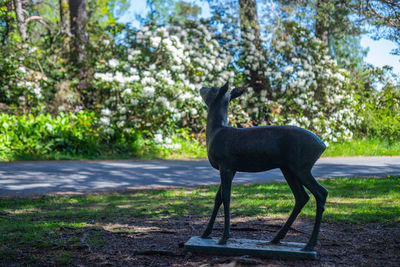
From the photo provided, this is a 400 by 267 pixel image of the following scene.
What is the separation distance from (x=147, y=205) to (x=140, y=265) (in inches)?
106

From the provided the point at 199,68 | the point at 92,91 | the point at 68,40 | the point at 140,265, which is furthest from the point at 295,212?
the point at 68,40

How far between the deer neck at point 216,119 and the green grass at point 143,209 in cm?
169

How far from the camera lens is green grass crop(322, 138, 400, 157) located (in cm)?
1433

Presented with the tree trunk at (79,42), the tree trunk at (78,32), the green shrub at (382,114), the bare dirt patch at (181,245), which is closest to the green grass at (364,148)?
the green shrub at (382,114)

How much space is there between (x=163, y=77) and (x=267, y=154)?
9839mm

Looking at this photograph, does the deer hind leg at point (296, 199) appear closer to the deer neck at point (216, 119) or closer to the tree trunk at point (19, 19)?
the deer neck at point (216, 119)

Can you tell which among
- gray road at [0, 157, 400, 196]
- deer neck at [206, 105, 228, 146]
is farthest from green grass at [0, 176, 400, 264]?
deer neck at [206, 105, 228, 146]

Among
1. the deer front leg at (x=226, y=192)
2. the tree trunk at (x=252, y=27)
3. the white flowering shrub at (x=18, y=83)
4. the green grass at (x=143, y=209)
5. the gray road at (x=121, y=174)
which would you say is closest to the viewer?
the deer front leg at (x=226, y=192)

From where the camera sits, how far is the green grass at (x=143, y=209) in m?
4.29

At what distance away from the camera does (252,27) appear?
16.6 m

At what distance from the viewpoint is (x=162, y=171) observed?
31.9 ft

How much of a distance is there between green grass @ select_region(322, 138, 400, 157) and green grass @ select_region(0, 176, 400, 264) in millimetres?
6645

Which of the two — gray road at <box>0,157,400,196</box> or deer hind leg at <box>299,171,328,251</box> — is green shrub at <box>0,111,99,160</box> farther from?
deer hind leg at <box>299,171,328,251</box>

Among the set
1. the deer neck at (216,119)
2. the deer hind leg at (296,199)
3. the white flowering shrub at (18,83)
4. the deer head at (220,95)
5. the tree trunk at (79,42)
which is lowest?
the deer hind leg at (296,199)
